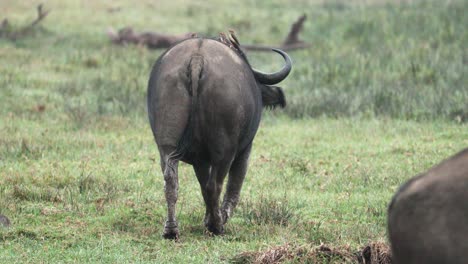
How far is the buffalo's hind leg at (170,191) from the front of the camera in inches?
289

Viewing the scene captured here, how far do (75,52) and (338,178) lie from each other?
9840 millimetres

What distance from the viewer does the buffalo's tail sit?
7.20 metres

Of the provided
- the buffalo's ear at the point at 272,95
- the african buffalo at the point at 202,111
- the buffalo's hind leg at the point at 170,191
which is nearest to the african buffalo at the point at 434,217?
the african buffalo at the point at 202,111

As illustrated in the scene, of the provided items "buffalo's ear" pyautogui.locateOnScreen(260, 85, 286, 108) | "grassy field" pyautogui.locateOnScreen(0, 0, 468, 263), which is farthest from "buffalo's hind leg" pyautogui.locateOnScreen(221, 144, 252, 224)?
"buffalo's ear" pyautogui.locateOnScreen(260, 85, 286, 108)

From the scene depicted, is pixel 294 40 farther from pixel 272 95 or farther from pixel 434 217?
pixel 434 217

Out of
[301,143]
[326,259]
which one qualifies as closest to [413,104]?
[301,143]

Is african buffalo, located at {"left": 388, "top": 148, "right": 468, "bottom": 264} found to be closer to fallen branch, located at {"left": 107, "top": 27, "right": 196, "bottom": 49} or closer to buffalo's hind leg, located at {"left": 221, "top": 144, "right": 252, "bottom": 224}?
buffalo's hind leg, located at {"left": 221, "top": 144, "right": 252, "bottom": 224}

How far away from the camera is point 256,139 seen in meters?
12.1

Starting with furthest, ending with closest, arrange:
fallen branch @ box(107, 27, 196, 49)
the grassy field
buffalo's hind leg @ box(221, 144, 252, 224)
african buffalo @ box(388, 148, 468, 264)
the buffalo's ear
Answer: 1. fallen branch @ box(107, 27, 196, 49)
2. the buffalo's ear
3. buffalo's hind leg @ box(221, 144, 252, 224)
4. the grassy field
5. african buffalo @ box(388, 148, 468, 264)

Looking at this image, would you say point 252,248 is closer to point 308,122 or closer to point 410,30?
point 308,122

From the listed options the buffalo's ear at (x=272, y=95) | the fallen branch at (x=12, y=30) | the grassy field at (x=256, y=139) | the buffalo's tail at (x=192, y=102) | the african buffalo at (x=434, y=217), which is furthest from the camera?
the fallen branch at (x=12, y=30)

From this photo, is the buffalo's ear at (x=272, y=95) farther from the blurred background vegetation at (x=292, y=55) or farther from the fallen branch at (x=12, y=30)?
the fallen branch at (x=12, y=30)

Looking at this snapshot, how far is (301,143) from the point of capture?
11773 mm

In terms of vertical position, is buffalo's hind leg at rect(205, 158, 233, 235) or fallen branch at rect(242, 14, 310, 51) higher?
buffalo's hind leg at rect(205, 158, 233, 235)
